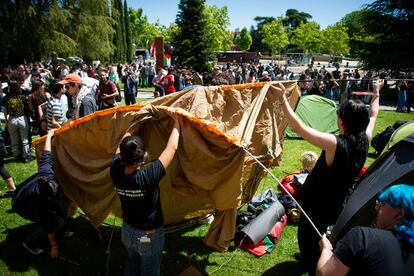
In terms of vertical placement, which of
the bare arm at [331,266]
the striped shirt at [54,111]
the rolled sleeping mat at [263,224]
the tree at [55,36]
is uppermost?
the tree at [55,36]

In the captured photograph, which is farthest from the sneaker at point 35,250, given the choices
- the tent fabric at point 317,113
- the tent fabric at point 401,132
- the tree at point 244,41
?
the tree at point 244,41

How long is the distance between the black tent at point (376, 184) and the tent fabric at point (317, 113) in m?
6.81

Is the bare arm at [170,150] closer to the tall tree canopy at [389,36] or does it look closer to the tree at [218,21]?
the tall tree canopy at [389,36]

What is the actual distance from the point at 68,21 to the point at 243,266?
102ft

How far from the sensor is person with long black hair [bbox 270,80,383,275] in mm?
3096

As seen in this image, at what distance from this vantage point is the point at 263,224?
15.8ft

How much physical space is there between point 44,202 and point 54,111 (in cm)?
Answer: 315

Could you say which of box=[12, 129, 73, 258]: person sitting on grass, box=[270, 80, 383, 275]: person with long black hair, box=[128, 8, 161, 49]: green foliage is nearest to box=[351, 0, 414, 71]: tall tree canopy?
box=[270, 80, 383, 275]: person with long black hair

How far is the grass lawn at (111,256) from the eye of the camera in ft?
14.1

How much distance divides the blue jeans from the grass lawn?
89 cm

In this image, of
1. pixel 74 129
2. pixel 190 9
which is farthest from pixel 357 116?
pixel 190 9

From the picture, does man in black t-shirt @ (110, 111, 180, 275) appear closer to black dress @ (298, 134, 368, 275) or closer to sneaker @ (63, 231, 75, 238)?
black dress @ (298, 134, 368, 275)

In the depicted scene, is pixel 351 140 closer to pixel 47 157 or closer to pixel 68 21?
pixel 47 157

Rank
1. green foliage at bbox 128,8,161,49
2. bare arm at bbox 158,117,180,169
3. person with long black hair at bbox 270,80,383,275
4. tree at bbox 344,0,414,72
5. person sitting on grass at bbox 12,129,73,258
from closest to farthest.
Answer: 1. bare arm at bbox 158,117,180,169
2. person with long black hair at bbox 270,80,383,275
3. person sitting on grass at bbox 12,129,73,258
4. tree at bbox 344,0,414,72
5. green foliage at bbox 128,8,161,49
